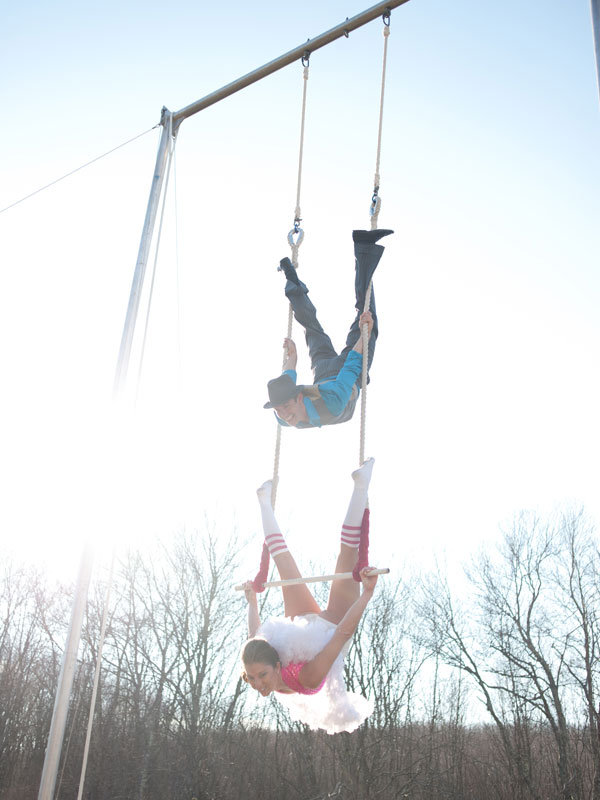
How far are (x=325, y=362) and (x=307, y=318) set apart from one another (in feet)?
1.38

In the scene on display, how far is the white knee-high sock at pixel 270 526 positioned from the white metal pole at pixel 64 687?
110 centimetres

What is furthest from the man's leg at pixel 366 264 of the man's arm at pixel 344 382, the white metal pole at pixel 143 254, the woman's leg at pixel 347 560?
the white metal pole at pixel 143 254

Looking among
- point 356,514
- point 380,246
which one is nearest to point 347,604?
point 356,514

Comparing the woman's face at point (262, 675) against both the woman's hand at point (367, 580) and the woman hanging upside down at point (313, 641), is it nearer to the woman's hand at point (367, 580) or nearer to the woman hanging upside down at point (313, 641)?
the woman hanging upside down at point (313, 641)

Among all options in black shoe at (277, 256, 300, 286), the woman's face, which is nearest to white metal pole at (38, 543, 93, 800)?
the woman's face

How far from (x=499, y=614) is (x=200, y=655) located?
789 centimetres

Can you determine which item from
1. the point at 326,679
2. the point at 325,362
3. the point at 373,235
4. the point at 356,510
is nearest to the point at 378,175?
the point at 373,235

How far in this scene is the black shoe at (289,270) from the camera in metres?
4.67

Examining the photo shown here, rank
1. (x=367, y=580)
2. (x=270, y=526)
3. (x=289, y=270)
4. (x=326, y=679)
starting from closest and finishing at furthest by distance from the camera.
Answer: (x=367, y=580) → (x=326, y=679) → (x=270, y=526) → (x=289, y=270)

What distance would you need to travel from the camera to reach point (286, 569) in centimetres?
349

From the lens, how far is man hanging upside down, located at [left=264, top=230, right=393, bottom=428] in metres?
3.86

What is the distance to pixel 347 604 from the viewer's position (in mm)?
3318

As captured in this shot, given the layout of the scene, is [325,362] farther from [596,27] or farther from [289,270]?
[596,27]

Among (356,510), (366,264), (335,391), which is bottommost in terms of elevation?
(356,510)
